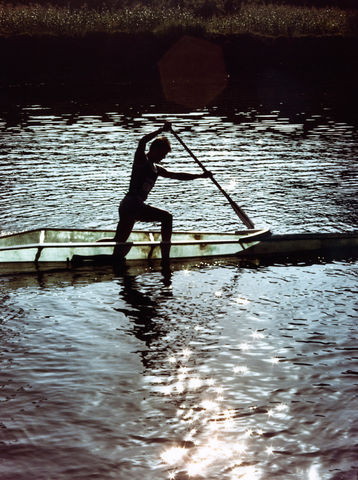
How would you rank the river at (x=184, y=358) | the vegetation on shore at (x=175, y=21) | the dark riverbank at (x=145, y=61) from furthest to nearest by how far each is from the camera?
1. the vegetation on shore at (x=175, y=21)
2. the dark riverbank at (x=145, y=61)
3. the river at (x=184, y=358)

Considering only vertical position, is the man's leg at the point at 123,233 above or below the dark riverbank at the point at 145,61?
below

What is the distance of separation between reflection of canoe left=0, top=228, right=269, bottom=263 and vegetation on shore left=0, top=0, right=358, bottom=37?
2930cm

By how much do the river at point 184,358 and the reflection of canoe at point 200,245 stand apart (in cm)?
27

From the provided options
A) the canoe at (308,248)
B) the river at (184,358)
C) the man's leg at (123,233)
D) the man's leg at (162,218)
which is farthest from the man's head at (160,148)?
the canoe at (308,248)

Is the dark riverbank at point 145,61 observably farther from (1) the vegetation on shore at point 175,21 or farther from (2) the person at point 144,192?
(2) the person at point 144,192

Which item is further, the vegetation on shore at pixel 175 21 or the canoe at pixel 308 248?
the vegetation on shore at pixel 175 21

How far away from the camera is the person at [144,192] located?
33.7 feet

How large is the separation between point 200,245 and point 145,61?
29600 mm

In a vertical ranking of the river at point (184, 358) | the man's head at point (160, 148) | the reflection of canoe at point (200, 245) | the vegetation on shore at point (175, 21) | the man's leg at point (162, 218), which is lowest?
the river at point (184, 358)

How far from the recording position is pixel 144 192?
421 inches

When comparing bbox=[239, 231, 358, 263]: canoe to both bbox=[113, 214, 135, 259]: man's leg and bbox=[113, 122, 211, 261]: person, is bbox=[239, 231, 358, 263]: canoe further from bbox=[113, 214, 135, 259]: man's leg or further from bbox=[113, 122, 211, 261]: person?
bbox=[113, 214, 135, 259]: man's leg

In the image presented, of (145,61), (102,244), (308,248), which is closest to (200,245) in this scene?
(102,244)

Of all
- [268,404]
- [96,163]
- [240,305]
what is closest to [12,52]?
[96,163]

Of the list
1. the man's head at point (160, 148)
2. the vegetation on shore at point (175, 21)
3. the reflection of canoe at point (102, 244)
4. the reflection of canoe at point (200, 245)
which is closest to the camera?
the man's head at point (160, 148)
